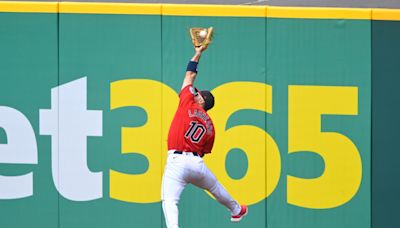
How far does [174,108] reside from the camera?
Result: 855 centimetres

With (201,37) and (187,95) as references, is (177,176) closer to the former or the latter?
(187,95)

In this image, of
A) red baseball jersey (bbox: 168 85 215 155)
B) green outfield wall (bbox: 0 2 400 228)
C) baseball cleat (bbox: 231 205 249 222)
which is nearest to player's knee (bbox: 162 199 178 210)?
red baseball jersey (bbox: 168 85 215 155)

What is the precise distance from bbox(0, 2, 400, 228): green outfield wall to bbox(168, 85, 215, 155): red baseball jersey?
1211 mm

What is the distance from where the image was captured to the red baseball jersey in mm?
7293

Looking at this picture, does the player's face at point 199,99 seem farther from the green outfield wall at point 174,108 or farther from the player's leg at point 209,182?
the green outfield wall at point 174,108

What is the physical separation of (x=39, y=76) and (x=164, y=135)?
1396mm

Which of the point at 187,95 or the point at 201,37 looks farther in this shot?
the point at 201,37

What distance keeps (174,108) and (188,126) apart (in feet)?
4.19

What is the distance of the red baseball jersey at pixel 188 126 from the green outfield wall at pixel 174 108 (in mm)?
1211

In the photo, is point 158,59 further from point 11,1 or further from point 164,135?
point 11,1

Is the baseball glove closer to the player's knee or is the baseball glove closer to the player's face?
the player's face

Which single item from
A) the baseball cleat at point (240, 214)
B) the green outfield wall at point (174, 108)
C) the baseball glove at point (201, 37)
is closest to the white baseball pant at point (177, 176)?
the baseball cleat at point (240, 214)

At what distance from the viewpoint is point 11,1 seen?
8562mm

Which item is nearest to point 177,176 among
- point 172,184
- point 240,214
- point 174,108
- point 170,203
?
point 172,184
